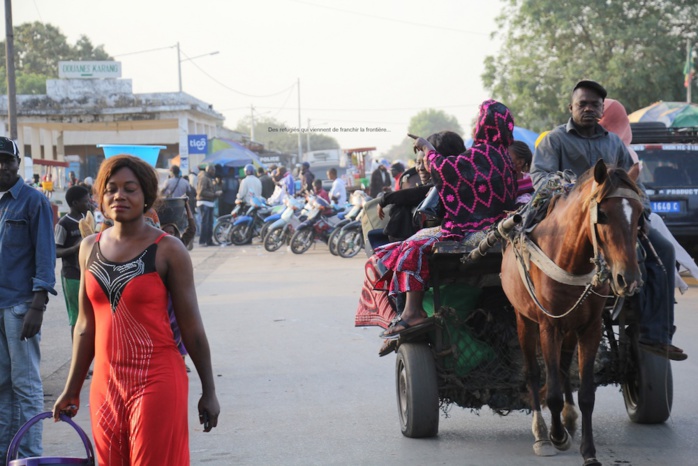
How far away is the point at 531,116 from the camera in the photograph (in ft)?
129

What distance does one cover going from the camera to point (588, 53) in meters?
38.4

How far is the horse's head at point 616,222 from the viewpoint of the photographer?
4820mm

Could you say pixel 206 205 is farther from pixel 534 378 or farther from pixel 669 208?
pixel 534 378

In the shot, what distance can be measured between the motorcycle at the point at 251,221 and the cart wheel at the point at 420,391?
18934mm

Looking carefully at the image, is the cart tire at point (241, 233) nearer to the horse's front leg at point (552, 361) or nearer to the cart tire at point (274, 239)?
the cart tire at point (274, 239)

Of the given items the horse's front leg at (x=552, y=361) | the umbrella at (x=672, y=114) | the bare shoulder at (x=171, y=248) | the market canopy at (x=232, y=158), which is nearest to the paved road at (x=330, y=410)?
the horse's front leg at (x=552, y=361)

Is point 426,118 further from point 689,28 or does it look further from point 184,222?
point 184,222

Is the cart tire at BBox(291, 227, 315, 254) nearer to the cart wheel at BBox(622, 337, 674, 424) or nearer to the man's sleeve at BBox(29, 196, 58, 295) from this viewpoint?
the cart wheel at BBox(622, 337, 674, 424)

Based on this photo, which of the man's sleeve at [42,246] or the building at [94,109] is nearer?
the man's sleeve at [42,246]

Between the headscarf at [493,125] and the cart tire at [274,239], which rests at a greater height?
the headscarf at [493,125]

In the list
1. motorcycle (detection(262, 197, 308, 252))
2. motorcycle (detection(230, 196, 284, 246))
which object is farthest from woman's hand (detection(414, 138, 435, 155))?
motorcycle (detection(230, 196, 284, 246))

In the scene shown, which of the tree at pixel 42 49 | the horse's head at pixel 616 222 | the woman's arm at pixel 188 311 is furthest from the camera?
the tree at pixel 42 49

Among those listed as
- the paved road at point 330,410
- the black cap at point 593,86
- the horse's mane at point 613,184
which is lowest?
the paved road at point 330,410

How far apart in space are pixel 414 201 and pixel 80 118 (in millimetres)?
34920
